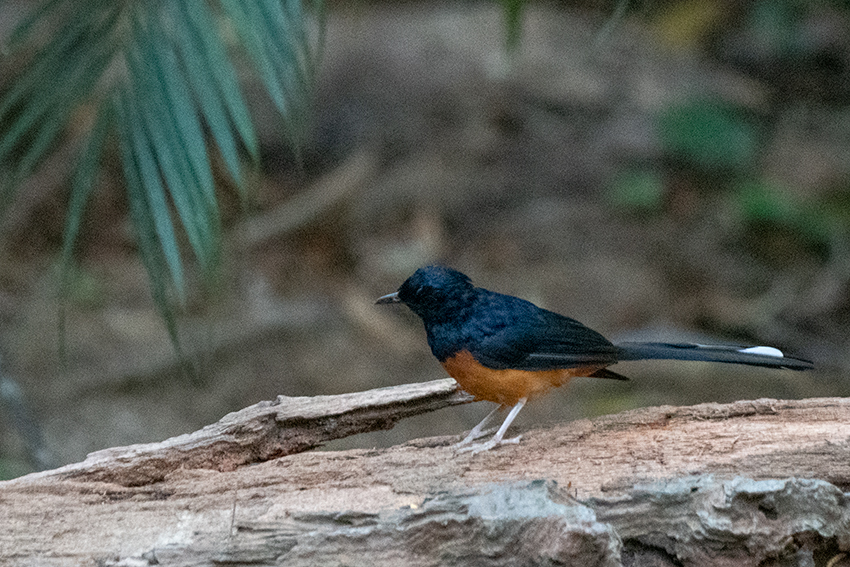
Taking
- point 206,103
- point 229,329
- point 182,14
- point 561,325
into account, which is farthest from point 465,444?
point 229,329

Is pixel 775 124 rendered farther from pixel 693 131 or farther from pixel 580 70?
pixel 580 70

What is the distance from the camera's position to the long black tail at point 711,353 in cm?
296

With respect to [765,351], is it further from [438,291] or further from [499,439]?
[438,291]

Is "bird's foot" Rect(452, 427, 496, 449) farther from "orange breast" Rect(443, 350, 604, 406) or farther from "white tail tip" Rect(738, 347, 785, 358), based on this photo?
"white tail tip" Rect(738, 347, 785, 358)

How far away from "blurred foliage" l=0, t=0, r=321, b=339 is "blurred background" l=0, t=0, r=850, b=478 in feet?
13.2

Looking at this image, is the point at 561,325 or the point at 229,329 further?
the point at 229,329

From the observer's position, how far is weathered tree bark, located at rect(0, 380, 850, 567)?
2236 mm

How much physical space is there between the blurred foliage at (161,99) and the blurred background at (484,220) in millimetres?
4009

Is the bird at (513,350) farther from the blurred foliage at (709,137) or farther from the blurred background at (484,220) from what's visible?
the blurred foliage at (709,137)

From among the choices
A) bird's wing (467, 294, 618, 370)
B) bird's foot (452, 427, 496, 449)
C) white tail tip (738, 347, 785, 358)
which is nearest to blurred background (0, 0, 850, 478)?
bird's foot (452, 427, 496, 449)

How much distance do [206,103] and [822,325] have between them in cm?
643

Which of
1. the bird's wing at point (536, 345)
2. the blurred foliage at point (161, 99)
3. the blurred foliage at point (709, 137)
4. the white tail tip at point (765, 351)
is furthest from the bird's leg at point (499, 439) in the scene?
the blurred foliage at point (709, 137)

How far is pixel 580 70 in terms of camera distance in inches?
356

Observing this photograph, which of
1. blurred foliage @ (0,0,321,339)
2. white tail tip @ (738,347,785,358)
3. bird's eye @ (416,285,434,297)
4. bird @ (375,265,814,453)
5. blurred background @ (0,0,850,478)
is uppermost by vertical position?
blurred foliage @ (0,0,321,339)
